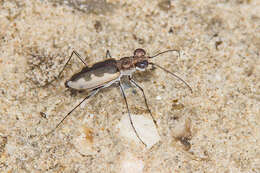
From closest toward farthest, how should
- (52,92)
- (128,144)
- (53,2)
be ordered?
(128,144), (52,92), (53,2)

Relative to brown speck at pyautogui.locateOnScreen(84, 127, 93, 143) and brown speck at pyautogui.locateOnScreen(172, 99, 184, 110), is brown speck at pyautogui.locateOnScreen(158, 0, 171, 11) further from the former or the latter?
brown speck at pyautogui.locateOnScreen(84, 127, 93, 143)

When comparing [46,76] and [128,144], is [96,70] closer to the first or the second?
[46,76]

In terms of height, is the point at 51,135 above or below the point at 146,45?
below

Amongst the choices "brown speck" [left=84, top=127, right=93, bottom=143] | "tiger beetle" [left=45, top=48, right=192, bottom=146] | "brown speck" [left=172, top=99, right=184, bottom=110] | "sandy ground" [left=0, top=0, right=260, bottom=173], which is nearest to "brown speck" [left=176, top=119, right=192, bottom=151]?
"sandy ground" [left=0, top=0, right=260, bottom=173]

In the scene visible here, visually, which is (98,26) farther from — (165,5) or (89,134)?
(89,134)

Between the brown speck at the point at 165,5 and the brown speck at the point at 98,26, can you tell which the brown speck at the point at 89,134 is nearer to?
the brown speck at the point at 98,26

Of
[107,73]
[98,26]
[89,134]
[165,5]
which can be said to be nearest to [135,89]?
[107,73]

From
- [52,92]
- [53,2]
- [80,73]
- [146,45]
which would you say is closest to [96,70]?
[80,73]

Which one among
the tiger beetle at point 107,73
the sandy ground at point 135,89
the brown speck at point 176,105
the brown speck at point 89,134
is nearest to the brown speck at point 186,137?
the sandy ground at point 135,89

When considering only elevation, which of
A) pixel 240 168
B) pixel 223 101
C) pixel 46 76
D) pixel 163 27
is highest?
pixel 163 27
